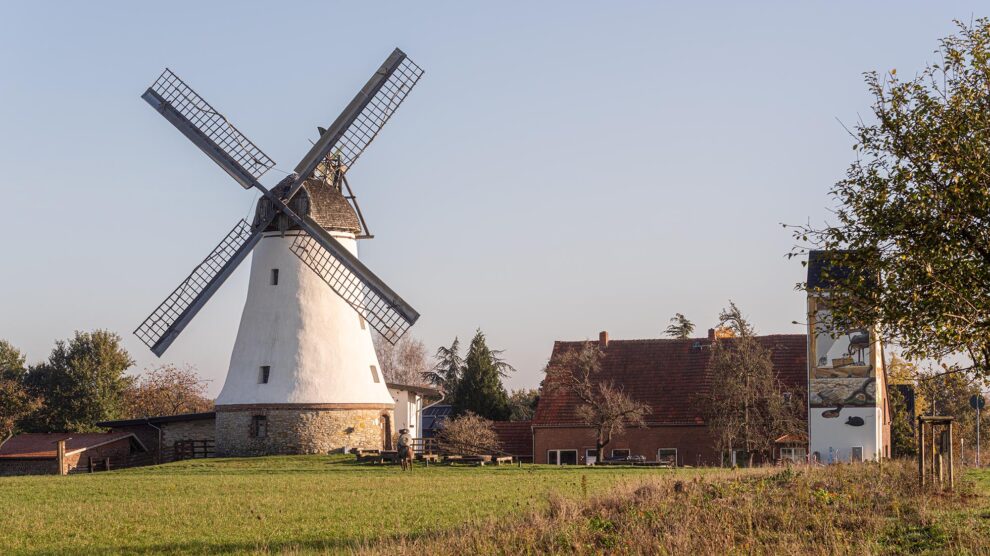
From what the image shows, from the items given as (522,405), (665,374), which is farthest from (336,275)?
(522,405)

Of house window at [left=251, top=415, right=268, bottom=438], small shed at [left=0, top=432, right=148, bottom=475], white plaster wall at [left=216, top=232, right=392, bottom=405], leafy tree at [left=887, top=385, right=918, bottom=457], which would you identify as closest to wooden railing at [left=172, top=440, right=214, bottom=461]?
small shed at [left=0, top=432, right=148, bottom=475]

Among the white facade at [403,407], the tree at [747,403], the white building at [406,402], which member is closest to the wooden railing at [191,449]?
the white building at [406,402]

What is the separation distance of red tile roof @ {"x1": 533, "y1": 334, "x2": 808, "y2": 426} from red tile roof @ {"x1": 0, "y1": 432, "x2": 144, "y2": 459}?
699 inches

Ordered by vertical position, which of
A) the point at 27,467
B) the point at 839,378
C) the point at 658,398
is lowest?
the point at 27,467

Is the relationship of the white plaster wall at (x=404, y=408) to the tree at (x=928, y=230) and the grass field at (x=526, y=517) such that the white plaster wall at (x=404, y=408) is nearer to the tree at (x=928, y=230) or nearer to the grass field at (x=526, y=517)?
the grass field at (x=526, y=517)

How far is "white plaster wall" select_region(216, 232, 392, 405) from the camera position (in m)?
44.0

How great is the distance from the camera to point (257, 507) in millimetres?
22141

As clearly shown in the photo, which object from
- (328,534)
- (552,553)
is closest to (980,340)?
(552,553)

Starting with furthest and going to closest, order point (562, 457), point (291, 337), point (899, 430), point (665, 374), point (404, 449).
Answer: point (899, 430)
point (665, 374)
point (562, 457)
point (291, 337)
point (404, 449)

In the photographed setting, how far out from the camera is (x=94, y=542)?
690 inches

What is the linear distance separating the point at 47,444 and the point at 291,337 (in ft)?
44.9

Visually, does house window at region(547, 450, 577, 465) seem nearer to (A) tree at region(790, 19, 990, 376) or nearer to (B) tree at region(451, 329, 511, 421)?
(B) tree at region(451, 329, 511, 421)

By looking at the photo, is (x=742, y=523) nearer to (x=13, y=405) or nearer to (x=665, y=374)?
(x=665, y=374)

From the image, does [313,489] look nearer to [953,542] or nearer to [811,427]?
[953,542]
